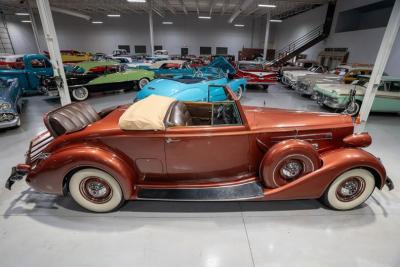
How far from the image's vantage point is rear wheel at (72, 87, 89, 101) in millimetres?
7926

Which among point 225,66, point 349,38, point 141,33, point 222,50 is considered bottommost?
point 225,66

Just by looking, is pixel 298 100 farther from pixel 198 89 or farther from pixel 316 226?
pixel 316 226

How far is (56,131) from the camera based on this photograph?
2.55 meters

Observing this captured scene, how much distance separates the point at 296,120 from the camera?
272 centimetres

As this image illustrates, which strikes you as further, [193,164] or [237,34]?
[237,34]

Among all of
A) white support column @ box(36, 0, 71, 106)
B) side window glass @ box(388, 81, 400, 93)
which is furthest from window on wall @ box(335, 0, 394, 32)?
white support column @ box(36, 0, 71, 106)

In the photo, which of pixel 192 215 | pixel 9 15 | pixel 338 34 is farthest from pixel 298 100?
pixel 9 15

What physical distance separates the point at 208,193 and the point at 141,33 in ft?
84.3

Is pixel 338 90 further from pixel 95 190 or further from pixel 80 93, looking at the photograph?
pixel 80 93

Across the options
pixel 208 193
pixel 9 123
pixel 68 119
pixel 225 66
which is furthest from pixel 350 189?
pixel 225 66

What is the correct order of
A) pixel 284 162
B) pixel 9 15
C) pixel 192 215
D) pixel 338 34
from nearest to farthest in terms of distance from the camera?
pixel 284 162 → pixel 192 215 → pixel 338 34 → pixel 9 15

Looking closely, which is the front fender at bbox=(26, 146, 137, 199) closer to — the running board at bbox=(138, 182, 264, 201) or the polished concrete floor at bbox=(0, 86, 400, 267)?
the running board at bbox=(138, 182, 264, 201)

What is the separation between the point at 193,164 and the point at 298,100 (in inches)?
303

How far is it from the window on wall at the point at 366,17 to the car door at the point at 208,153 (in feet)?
45.9
